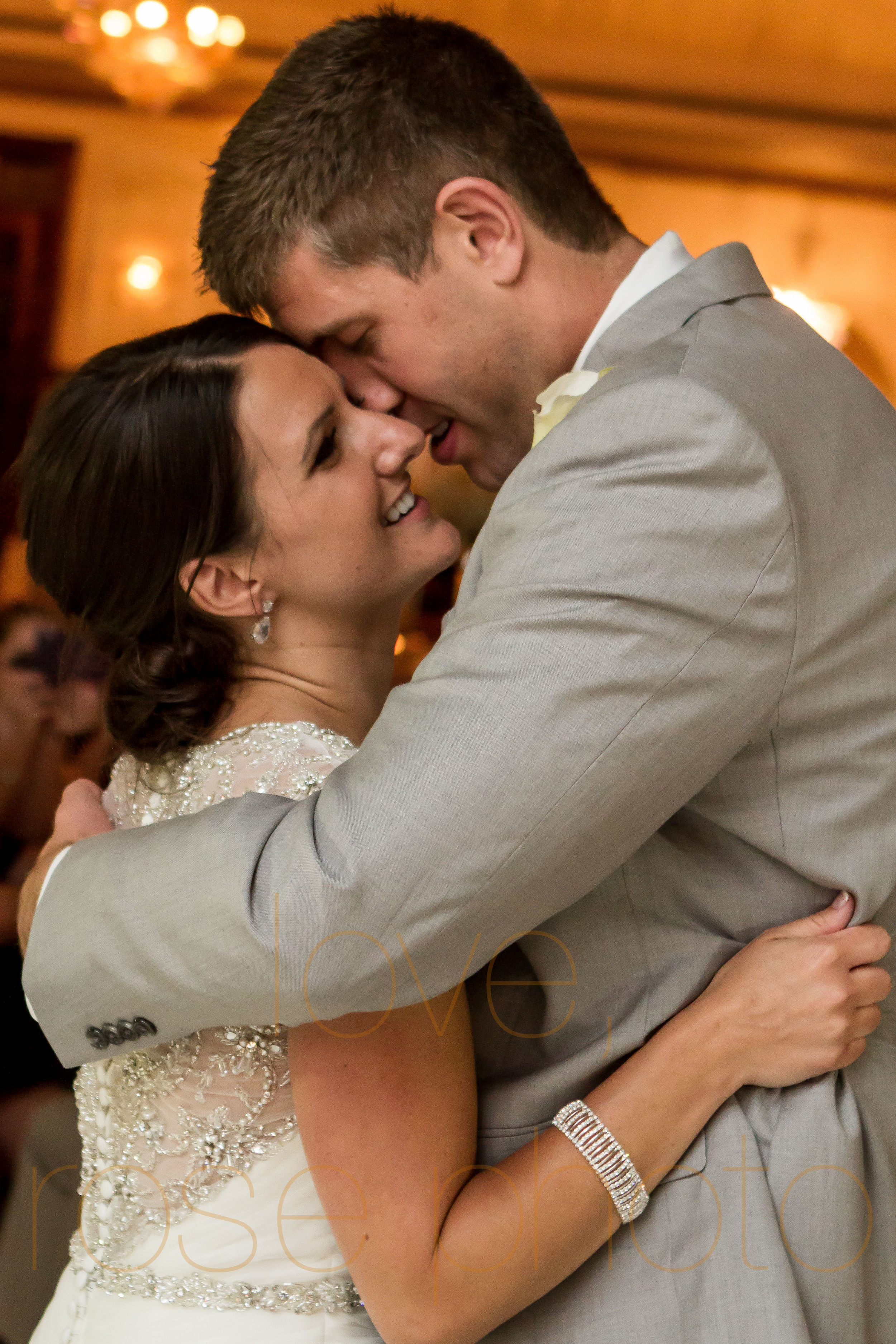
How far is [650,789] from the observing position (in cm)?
110

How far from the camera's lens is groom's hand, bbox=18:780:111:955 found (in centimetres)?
146

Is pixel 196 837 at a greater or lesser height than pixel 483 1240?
greater

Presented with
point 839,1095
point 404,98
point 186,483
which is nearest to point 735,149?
point 404,98

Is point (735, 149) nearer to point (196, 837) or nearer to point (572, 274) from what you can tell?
point (572, 274)

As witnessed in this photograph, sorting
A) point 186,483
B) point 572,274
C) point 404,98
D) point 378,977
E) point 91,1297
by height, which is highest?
point 404,98

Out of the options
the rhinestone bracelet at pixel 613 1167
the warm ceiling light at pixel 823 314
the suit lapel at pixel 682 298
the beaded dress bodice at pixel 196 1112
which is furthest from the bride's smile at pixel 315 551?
the warm ceiling light at pixel 823 314

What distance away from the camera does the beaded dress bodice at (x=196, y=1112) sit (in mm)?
1398

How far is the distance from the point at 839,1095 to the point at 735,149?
214 inches

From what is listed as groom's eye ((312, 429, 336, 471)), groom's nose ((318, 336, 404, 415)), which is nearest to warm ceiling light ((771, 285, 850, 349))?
groom's nose ((318, 336, 404, 415))

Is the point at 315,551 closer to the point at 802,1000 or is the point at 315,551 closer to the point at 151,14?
the point at 802,1000

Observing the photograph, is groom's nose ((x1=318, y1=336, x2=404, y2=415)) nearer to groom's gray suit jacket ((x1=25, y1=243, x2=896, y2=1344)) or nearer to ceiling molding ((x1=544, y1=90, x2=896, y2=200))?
groom's gray suit jacket ((x1=25, y1=243, x2=896, y2=1344))

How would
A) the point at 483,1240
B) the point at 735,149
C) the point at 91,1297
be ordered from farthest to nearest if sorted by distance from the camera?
the point at 735,149
the point at 91,1297
the point at 483,1240

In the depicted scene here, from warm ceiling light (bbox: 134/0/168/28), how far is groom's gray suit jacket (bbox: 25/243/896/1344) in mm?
3900

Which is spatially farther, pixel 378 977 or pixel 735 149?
pixel 735 149
